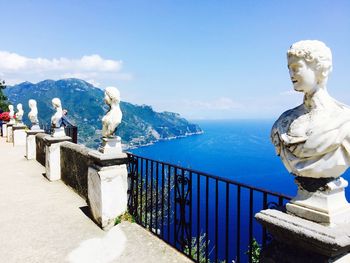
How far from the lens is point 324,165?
2.07m

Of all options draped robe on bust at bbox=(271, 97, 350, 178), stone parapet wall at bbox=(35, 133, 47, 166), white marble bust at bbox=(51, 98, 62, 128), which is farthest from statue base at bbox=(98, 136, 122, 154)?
stone parapet wall at bbox=(35, 133, 47, 166)

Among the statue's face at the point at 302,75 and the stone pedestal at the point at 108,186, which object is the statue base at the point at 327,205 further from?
the stone pedestal at the point at 108,186

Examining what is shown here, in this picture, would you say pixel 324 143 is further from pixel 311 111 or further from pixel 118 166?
pixel 118 166

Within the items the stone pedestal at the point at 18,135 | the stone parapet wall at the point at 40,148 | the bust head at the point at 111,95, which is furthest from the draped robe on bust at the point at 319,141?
the stone pedestal at the point at 18,135

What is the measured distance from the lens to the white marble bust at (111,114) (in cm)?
522

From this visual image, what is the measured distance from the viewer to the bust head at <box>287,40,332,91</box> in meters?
2.06

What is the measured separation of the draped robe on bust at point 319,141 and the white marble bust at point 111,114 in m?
3.47

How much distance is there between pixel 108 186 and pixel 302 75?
A: 150 inches

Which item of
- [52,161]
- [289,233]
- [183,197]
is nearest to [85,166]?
[52,161]

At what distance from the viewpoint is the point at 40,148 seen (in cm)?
1102

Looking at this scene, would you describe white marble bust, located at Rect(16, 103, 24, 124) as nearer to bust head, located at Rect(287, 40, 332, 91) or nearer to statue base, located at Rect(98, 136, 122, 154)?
statue base, located at Rect(98, 136, 122, 154)

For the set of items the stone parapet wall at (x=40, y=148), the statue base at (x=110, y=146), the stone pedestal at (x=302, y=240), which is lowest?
the stone parapet wall at (x=40, y=148)

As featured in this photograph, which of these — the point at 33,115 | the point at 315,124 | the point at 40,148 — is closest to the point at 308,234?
the point at 315,124

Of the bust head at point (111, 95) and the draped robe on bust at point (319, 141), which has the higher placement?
the bust head at point (111, 95)
